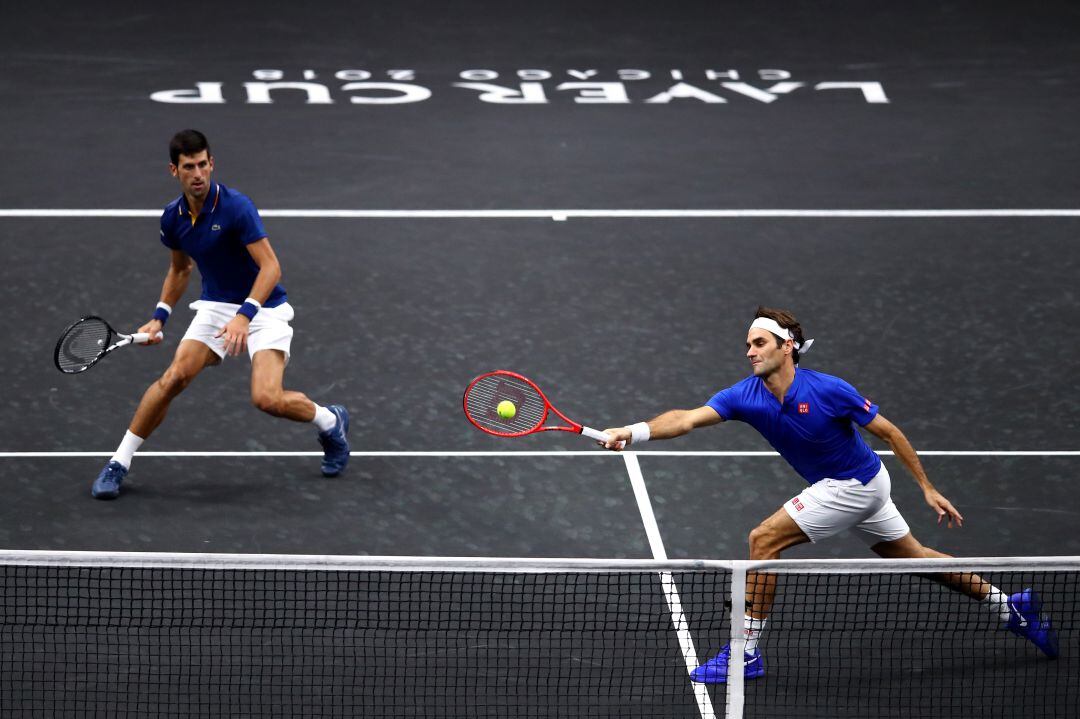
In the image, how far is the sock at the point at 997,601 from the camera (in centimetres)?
679

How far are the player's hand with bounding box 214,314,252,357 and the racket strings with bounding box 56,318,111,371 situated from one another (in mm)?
738

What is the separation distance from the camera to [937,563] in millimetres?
5805

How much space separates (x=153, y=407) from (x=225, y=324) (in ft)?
1.85

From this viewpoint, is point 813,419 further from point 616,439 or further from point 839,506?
point 616,439

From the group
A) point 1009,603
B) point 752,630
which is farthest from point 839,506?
point 1009,603

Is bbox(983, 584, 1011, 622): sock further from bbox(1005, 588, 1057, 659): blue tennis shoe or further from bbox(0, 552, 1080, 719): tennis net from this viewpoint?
bbox(0, 552, 1080, 719): tennis net

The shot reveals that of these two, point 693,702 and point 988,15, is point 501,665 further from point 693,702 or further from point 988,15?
point 988,15

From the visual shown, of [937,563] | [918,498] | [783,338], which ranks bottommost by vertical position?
[918,498]

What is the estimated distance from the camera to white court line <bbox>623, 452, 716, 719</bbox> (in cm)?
652

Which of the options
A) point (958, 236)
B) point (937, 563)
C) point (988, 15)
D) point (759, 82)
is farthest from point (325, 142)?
point (937, 563)

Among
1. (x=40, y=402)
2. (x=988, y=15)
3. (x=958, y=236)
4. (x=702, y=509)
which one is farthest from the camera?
(x=988, y=15)

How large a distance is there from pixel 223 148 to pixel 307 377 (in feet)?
14.6

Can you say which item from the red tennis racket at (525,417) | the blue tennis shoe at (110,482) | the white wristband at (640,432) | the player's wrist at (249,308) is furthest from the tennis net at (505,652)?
the player's wrist at (249,308)

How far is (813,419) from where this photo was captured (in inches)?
260
